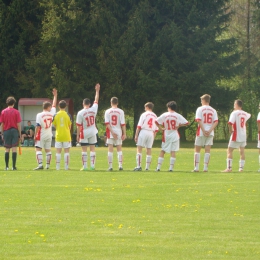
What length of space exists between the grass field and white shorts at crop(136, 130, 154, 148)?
3.54 metres

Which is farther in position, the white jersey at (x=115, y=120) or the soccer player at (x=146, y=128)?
the soccer player at (x=146, y=128)

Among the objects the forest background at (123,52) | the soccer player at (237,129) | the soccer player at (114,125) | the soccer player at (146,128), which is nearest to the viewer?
the soccer player at (237,129)

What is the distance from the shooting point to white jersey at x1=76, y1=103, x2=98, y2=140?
22766 millimetres

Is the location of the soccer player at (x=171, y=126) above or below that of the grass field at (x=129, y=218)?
above

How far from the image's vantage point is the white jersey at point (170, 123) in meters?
22.3

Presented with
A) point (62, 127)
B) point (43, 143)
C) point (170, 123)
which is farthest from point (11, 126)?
point (170, 123)

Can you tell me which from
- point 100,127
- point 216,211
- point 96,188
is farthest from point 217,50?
point 216,211

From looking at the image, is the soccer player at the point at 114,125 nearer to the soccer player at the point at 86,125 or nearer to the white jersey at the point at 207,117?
the soccer player at the point at 86,125

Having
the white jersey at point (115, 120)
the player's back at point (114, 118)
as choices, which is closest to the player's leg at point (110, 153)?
the white jersey at point (115, 120)

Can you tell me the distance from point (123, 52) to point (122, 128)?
29.8 meters

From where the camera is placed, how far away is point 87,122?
2281cm

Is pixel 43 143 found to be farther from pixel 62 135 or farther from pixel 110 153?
pixel 110 153

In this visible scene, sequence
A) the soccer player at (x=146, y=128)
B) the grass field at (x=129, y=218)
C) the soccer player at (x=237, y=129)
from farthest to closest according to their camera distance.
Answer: the soccer player at (x=146, y=128) < the soccer player at (x=237, y=129) < the grass field at (x=129, y=218)

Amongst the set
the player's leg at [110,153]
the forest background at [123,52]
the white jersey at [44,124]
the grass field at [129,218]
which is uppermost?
the forest background at [123,52]
